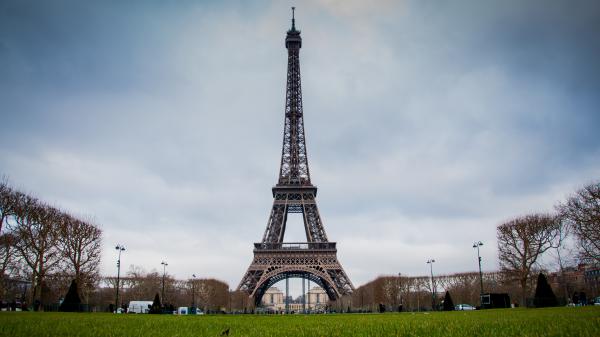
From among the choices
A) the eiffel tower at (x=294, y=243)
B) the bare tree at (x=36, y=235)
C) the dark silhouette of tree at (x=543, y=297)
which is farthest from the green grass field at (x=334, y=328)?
the eiffel tower at (x=294, y=243)

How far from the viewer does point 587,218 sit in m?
36.9

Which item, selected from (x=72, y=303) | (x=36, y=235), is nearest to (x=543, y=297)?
(x=72, y=303)

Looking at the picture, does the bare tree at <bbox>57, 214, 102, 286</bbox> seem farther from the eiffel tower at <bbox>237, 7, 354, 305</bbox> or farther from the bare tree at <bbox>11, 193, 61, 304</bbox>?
the eiffel tower at <bbox>237, 7, 354, 305</bbox>

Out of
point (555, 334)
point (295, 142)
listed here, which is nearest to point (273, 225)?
point (295, 142)

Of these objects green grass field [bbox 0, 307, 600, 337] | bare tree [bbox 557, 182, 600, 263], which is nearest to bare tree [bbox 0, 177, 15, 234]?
green grass field [bbox 0, 307, 600, 337]

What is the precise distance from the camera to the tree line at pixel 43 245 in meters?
37.5

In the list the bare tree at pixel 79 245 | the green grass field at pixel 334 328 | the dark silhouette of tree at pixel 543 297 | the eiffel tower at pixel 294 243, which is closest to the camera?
the green grass field at pixel 334 328

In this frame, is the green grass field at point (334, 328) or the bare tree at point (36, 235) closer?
the green grass field at point (334, 328)

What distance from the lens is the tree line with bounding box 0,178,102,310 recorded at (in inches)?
1475

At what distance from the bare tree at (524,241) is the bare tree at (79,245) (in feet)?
146

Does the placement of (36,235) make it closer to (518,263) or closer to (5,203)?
(5,203)

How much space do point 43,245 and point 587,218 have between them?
48.3 metres

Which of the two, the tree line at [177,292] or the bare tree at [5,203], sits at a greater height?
the bare tree at [5,203]

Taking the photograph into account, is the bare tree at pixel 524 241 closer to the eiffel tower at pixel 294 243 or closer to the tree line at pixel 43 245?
the eiffel tower at pixel 294 243
